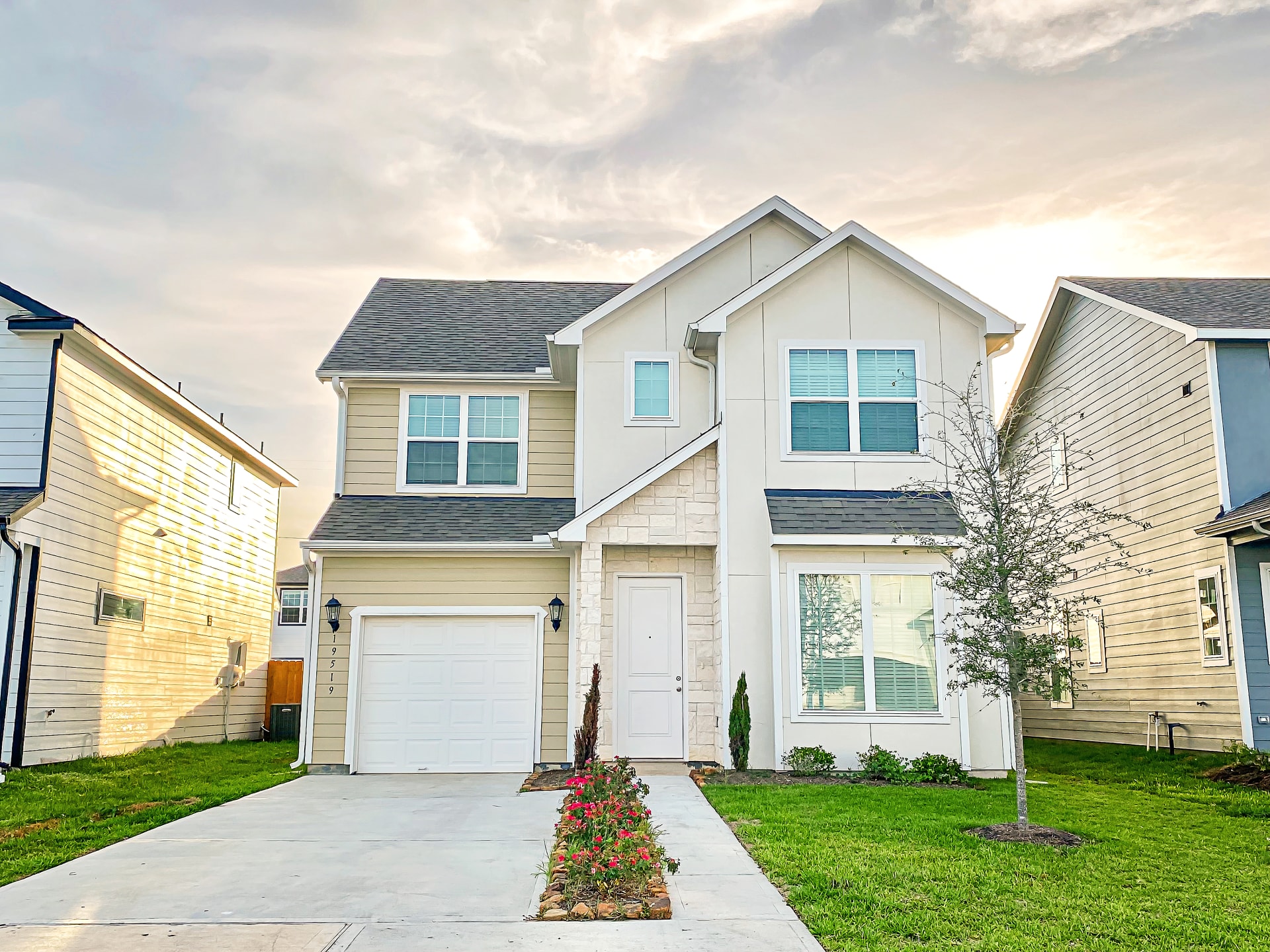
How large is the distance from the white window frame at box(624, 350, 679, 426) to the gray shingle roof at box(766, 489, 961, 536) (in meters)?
2.23

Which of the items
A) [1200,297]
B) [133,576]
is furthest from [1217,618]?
[133,576]

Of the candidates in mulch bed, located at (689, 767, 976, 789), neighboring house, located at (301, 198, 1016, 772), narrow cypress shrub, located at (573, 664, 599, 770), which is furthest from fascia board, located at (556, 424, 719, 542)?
mulch bed, located at (689, 767, 976, 789)

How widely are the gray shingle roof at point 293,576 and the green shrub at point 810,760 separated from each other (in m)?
29.0

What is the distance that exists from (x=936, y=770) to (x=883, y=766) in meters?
0.62

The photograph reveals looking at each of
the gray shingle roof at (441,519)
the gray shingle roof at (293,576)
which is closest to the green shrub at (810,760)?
the gray shingle roof at (441,519)

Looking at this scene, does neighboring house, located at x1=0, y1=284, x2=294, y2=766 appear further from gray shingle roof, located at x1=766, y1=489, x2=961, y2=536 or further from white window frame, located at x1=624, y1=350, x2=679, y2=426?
gray shingle roof, located at x1=766, y1=489, x2=961, y2=536

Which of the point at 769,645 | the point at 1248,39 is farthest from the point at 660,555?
the point at 1248,39

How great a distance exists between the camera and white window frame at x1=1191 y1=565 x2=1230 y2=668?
542 inches

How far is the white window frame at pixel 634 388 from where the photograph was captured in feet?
47.4

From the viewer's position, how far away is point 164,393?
53.6 feet

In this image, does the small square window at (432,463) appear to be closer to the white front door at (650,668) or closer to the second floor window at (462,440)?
the second floor window at (462,440)

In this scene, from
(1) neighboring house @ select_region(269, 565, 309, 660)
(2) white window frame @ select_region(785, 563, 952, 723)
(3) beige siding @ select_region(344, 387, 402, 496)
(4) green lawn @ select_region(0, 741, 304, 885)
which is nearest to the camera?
(4) green lawn @ select_region(0, 741, 304, 885)

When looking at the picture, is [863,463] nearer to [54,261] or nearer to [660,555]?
[660,555]

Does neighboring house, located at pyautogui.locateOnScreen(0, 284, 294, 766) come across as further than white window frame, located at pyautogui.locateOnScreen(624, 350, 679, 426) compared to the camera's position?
No
